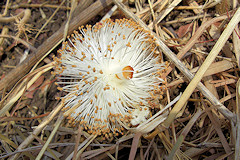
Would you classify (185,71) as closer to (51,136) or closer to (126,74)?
(126,74)

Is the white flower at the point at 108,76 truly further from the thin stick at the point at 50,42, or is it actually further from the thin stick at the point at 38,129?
the thin stick at the point at 50,42

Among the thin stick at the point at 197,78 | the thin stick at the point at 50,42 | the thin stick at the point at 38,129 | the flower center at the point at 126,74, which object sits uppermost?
the thin stick at the point at 50,42

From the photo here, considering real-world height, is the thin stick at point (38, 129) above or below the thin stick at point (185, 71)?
above

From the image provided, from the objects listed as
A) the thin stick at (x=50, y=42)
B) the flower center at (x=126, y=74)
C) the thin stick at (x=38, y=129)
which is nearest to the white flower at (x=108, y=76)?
the flower center at (x=126, y=74)

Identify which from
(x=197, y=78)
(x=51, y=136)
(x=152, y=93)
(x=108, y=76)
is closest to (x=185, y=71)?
(x=197, y=78)

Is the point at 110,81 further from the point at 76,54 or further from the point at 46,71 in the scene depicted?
the point at 46,71

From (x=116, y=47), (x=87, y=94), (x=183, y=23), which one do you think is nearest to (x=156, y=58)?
(x=116, y=47)

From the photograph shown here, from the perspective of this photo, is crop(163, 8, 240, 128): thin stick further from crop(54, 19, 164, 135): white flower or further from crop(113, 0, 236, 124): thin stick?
crop(54, 19, 164, 135): white flower
